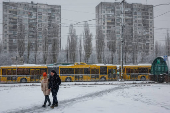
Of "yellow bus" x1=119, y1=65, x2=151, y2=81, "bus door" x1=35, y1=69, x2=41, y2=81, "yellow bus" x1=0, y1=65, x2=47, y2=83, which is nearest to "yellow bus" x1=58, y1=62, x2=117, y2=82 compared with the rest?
"yellow bus" x1=119, y1=65, x2=151, y2=81

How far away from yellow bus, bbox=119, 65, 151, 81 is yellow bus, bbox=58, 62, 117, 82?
204 cm

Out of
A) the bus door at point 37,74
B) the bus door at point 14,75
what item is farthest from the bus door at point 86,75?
the bus door at point 14,75

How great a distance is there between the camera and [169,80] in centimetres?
2580

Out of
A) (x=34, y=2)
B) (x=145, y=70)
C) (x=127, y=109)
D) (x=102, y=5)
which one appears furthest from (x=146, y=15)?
(x=127, y=109)

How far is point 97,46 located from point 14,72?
33985 millimetres

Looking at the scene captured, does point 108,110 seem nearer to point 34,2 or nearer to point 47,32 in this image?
point 47,32

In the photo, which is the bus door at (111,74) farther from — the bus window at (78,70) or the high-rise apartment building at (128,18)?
the high-rise apartment building at (128,18)

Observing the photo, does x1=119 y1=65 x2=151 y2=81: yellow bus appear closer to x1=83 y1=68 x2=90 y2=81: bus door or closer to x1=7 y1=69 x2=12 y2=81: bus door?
x1=83 y1=68 x2=90 y2=81: bus door

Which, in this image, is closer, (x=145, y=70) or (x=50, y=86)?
(x=50, y=86)

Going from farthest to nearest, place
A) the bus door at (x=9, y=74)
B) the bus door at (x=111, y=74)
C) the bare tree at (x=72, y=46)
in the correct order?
1. the bare tree at (x=72, y=46)
2. the bus door at (x=111, y=74)
3. the bus door at (x=9, y=74)

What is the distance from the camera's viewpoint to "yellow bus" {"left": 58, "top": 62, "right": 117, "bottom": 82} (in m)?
31.1

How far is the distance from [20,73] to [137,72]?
696 inches

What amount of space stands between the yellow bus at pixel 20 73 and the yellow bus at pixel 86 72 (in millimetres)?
3602

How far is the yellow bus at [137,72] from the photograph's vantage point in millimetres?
32906
